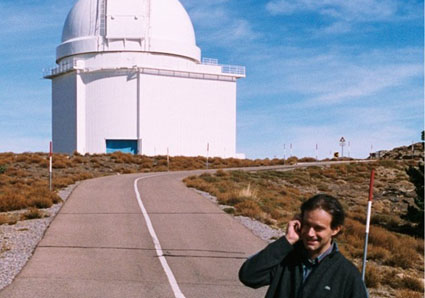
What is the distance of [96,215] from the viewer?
1477 centimetres

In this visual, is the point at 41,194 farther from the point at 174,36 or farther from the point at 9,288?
the point at 174,36

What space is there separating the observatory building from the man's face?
4215 centimetres

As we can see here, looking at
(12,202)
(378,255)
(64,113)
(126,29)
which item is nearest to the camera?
(378,255)

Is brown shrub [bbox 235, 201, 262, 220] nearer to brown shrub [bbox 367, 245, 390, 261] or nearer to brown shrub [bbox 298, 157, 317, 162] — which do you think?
brown shrub [bbox 367, 245, 390, 261]

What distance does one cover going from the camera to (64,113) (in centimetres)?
4822

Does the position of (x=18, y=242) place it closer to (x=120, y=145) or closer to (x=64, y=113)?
(x=120, y=145)

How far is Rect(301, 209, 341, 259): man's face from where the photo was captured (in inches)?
113

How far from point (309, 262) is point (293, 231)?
0.18m

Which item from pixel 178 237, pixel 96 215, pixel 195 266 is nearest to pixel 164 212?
pixel 96 215

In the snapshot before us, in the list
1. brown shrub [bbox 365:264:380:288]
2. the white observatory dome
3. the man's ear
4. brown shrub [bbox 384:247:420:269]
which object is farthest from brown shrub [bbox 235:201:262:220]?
the white observatory dome

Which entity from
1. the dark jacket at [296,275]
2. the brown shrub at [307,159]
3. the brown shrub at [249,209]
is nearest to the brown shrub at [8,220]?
the brown shrub at [249,209]

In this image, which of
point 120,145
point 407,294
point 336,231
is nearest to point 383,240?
point 407,294

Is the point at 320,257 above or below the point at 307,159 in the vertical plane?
above

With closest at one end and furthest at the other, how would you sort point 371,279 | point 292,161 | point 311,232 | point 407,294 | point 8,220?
point 311,232
point 407,294
point 371,279
point 8,220
point 292,161
